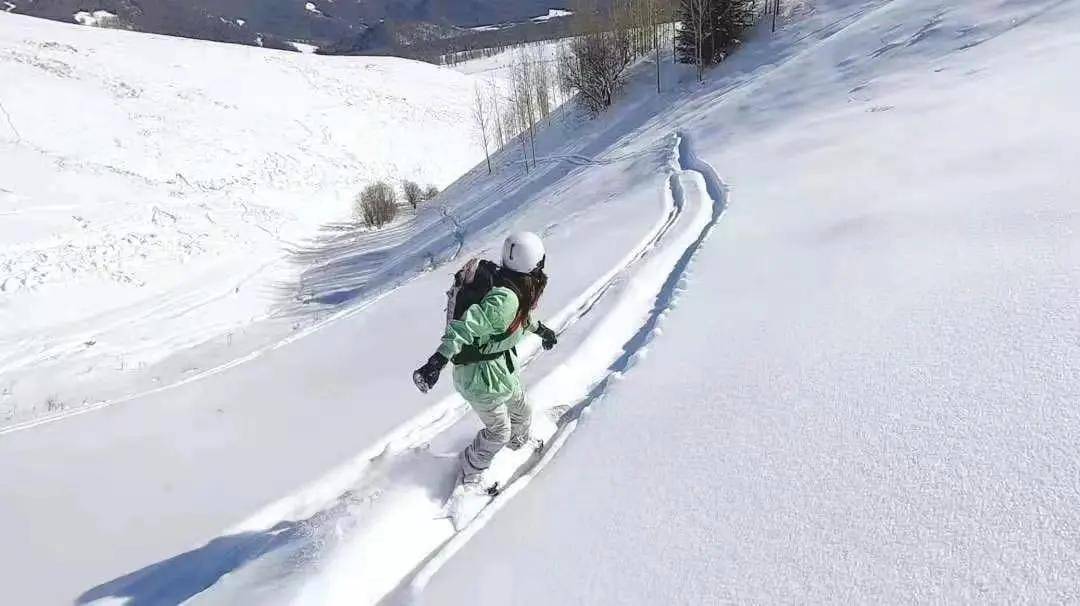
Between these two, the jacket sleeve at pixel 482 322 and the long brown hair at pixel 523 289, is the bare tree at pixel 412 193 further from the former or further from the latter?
the jacket sleeve at pixel 482 322

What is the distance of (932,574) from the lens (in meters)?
2.35

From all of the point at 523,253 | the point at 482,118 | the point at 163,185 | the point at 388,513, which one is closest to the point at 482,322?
the point at 523,253

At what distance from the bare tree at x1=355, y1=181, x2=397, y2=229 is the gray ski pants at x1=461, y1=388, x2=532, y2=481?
1347 inches

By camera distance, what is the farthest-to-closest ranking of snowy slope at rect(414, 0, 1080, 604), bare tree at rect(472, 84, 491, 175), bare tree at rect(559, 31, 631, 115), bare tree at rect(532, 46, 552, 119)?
bare tree at rect(472, 84, 491, 175)
bare tree at rect(532, 46, 552, 119)
bare tree at rect(559, 31, 631, 115)
snowy slope at rect(414, 0, 1080, 604)

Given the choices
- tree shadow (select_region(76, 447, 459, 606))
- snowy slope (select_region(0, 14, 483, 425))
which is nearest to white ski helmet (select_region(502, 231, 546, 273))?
tree shadow (select_region(76, 447, 459, 606))

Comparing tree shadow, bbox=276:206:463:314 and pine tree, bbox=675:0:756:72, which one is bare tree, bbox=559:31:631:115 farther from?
tree shadow, bbox=276:206:463:314

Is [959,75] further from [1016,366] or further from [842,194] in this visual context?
[1016,366]

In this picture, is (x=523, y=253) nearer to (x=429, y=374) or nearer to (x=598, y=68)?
(x=429, y=374)

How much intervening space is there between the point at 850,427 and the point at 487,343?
2.17 m

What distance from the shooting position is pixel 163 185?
31562 millimetres

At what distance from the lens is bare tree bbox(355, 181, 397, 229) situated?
36.7 metres

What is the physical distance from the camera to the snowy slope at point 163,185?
20312 millimetres

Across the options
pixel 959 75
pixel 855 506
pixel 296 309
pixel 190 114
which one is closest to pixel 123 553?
pixel 855 506

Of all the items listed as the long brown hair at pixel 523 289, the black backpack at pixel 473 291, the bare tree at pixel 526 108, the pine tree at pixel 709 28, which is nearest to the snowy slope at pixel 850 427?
the black backpack at pixel 473 291
